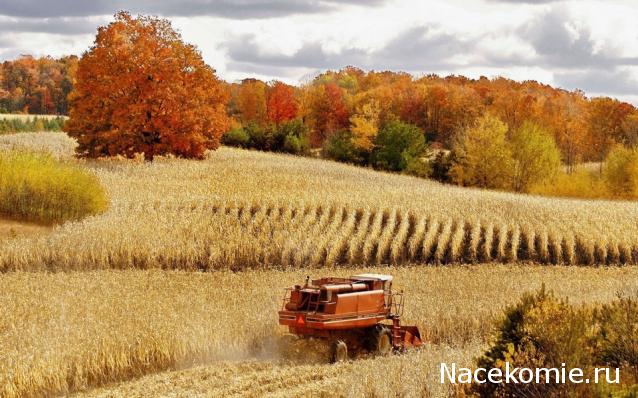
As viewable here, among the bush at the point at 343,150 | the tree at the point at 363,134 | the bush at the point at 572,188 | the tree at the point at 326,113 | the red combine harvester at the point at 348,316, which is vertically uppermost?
the tree at the point at 326,113

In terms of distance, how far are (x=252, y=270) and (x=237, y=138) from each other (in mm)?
47121

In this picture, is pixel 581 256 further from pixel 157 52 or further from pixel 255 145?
pixel 255 145

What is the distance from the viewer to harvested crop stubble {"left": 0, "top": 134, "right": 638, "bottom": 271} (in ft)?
106

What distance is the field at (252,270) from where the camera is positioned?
17.8 metres

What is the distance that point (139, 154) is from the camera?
5459cm

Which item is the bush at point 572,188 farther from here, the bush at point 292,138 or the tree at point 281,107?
the tree at point 281,107

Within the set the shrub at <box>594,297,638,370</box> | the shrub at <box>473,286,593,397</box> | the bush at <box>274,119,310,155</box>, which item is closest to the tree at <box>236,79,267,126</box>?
the bush at <box>274,119,310,155</box>

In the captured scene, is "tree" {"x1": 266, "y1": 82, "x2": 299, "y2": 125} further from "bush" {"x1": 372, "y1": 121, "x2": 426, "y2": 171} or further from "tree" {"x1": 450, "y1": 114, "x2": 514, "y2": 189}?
"tree" {"x1": 450, "y1": 114, "x2": 514, "y2": 189}

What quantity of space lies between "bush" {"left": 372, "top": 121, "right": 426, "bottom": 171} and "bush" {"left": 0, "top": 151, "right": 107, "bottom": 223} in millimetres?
35591

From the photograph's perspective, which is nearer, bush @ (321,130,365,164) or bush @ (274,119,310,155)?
bush @ (321,130,365,164)

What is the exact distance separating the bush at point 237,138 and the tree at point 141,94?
78.9ft

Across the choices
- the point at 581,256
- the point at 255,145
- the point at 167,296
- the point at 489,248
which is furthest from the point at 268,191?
the point at 255,145

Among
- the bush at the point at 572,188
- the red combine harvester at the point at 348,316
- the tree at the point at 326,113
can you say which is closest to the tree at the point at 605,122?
the tree at the point at 326,113

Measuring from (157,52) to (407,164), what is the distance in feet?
80.7
